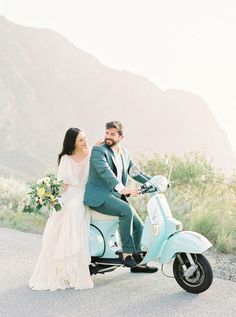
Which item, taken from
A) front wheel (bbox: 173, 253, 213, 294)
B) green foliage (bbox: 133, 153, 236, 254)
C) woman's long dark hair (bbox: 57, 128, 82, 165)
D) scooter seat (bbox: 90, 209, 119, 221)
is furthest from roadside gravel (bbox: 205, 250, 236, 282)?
woman's long dark hair (bbox: 57, 128, 82, 165)

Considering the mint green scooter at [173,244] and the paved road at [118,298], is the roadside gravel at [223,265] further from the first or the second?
the mint green scooter at [173,244]

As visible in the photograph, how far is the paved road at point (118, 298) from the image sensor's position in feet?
17.4

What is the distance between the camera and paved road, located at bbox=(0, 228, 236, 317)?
17.4 ft

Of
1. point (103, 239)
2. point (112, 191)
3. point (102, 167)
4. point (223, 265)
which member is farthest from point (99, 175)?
point (223, 265)

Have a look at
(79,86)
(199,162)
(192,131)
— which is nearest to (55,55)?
(79,86)

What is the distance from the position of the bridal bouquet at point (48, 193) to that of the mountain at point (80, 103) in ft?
283

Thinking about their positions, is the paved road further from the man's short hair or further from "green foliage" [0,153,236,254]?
the man's short hair

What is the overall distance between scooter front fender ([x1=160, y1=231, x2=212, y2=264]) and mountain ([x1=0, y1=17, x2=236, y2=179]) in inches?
3428

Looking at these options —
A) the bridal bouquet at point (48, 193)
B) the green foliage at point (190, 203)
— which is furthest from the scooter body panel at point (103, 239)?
the green foliage at point (190, 203)

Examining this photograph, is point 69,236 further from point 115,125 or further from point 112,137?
point 115,125

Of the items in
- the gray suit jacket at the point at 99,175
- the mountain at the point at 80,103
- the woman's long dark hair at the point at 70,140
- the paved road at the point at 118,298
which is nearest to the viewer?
the paved road at the point at 118,298

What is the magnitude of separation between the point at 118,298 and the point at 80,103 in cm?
11764

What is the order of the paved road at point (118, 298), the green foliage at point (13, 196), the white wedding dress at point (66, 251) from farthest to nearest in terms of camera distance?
the green foliage at point (13, 196) → the white wedding dress at point (66, 251) → the paved road at point (118, 298)

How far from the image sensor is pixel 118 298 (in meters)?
5.75
